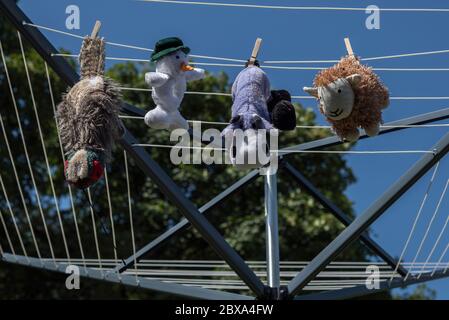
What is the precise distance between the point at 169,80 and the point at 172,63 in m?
0.06

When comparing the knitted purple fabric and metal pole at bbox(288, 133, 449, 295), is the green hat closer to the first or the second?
the knitted purple fabric

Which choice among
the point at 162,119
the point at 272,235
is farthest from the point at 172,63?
the point at 272,235

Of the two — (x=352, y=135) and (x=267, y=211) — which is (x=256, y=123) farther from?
(x=267, y=211)

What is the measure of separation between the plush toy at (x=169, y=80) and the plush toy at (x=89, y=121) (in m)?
0.14

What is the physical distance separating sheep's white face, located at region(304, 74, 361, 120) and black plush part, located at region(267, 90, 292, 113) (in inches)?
6.1

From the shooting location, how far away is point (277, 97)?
9.70 ft

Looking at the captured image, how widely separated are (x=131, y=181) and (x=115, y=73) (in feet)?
3.39

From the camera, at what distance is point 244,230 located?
7.53m

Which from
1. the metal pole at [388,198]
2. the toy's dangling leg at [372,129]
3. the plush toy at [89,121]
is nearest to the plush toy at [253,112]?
the toy's dangling leg at [372,129]

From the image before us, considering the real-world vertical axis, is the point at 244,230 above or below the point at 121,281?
above
